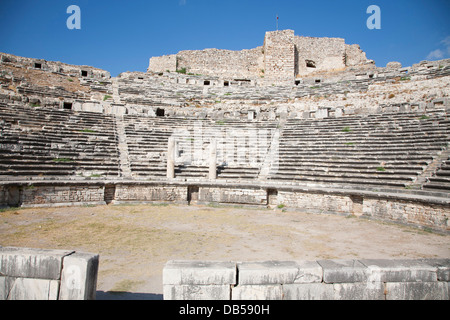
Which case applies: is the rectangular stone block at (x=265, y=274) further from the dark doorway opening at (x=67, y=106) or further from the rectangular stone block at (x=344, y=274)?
the dark doorway opening at (x=67, y=106)

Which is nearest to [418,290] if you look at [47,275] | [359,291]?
[359,291]

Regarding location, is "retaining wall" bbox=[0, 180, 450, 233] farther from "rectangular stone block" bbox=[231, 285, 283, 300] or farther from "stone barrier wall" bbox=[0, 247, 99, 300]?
"stone barrier wall" bbox=[0, 247, 99, 300]

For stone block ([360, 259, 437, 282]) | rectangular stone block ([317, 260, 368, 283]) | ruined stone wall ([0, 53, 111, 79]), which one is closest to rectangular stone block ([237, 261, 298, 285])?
rectangular stone block ([317, 260, 368, 283])

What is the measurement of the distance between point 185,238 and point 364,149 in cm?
924

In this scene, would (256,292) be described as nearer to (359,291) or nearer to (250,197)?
(359,291)

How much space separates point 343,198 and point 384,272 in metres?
7.44

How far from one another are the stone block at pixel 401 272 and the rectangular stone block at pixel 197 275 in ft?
5.16

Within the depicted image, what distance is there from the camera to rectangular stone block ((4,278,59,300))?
2.91 meters

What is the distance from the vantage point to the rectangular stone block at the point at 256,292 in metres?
2.89

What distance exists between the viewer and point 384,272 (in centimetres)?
302

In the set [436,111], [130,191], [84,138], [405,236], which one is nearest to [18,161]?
[84,138]

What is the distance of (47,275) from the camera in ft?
9.58

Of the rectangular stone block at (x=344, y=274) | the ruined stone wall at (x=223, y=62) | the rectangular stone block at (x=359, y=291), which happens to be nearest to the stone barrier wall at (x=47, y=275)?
the rectangular stone block at (x=344, y=274)
